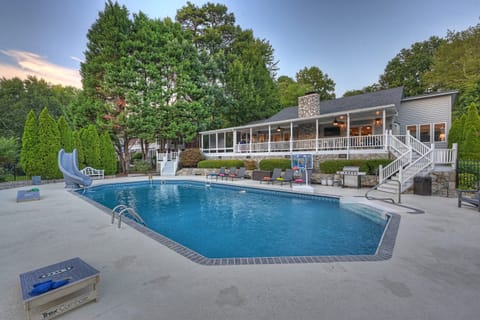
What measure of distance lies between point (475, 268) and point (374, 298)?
2156mm

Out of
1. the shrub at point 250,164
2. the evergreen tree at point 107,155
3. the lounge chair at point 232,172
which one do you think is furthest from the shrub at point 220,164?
the evergreen tree at point 107,155

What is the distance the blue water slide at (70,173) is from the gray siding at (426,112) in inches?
835

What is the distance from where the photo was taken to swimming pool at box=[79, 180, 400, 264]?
4590mm

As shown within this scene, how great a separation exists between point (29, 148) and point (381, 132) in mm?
25189

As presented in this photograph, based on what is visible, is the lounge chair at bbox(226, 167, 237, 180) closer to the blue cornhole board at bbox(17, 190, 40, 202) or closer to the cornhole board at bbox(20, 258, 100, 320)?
the blue cornhole board at bbox(17, 190, 40, 202)

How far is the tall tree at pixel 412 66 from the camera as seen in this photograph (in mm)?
29095

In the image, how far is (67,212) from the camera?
23.4 ft

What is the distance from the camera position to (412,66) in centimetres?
3012

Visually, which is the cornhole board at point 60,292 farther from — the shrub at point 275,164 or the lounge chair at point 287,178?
the shrub at point 275,164

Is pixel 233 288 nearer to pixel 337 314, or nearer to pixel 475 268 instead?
pixel 337 314

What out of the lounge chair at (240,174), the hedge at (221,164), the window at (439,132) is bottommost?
the lounge chair at (240,174)

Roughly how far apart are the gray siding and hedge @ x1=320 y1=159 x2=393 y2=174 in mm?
6366

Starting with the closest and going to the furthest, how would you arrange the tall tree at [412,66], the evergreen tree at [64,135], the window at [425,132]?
the window at [425,132]
the evergreen tree at [64,135]
the tall tree at [412,66]

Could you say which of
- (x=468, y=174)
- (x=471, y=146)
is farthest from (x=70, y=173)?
(x=471, y=146)
